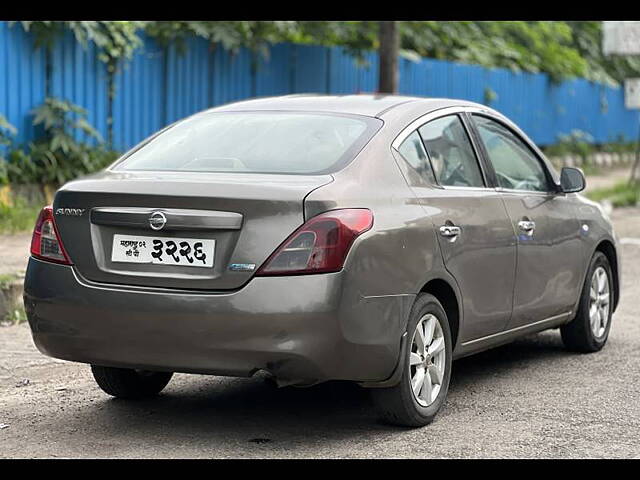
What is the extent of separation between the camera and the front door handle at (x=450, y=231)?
5966mm

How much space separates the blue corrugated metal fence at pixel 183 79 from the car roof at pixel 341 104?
6.18 meters

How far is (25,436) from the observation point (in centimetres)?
562

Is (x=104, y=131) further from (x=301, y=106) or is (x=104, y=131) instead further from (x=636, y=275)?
(x=301, y=106)

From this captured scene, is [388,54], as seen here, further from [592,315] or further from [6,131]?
[592,315]

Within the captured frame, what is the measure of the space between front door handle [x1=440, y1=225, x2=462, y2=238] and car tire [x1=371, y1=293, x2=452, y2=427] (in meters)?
0.33

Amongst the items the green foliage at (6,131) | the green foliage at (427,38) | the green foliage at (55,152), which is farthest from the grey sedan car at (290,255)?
the green foliage at (427,38)

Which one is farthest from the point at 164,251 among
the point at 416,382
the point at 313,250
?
the point at 416,382

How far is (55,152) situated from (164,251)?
778cm

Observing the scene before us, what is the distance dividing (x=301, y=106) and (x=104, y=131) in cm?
754

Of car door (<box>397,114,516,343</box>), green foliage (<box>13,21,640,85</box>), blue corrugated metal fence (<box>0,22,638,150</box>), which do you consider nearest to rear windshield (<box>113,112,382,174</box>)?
car door (<box>397,114,516,343</box>)

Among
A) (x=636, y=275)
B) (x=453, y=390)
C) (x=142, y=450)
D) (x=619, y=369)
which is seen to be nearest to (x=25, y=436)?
(x=142, y=450)

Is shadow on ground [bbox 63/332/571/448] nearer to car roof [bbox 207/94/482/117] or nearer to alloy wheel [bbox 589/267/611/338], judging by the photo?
alloy wheel [bbox 589/267/611/338]

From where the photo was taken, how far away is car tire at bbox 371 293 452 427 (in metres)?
5.61

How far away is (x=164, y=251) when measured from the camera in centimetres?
532
